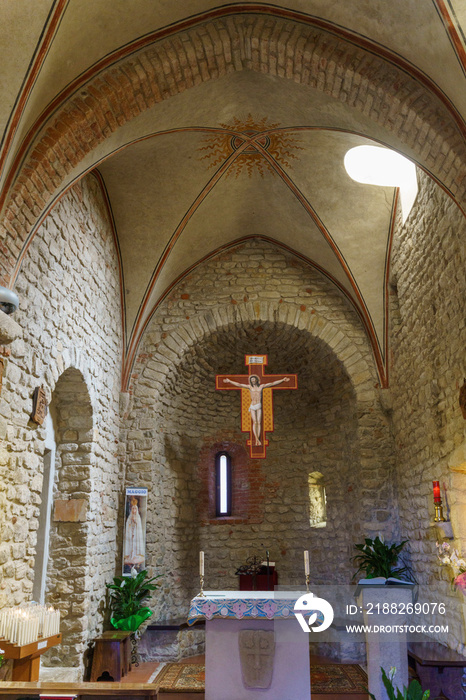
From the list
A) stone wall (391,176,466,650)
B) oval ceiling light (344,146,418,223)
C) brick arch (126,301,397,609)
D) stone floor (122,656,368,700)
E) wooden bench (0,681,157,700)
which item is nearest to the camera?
wooden bench (0,681,157,700)

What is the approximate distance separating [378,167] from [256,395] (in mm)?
3751

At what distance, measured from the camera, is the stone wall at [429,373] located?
5805 millimetres

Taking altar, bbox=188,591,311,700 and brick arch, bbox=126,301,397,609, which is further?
brick arch, bbox=126,301,397,609

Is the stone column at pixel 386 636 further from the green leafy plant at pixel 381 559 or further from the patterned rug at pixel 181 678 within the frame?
the green leafy plant at pixel 381 559

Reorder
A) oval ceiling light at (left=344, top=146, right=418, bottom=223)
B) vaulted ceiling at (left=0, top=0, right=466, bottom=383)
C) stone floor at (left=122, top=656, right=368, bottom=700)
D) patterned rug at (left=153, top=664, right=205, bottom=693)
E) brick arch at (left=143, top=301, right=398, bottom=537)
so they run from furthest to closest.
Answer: brick arch at (left=143, top=301, right=398, bottom=537) → oval ceiling light at (left=344, top=146, right=418, bottom=223) → patterned rug at (left=153, top=664, right=205, bottom=693) → stone floor at (left=122, top=656, right=368, bottom=700) → vaulted ceiling at (left=0, top=0, right=466, bottom=383)

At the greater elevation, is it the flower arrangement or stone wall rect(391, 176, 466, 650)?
stone wall rect(391, 176, 466, 650)

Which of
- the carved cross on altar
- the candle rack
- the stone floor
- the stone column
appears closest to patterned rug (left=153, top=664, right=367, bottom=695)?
the stone floor

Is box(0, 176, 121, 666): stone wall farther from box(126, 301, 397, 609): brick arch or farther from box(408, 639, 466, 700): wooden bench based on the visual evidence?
box(408, 639, 466, 700): wooden bench

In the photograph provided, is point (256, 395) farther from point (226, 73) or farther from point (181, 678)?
point (226, 73)

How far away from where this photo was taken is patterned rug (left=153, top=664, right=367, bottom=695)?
666cm

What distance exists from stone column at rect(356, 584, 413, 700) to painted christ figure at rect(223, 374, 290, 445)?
137 inches

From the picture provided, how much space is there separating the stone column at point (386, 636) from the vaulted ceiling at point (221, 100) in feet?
11.9

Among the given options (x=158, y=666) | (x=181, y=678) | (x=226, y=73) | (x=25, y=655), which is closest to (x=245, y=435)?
(x=158, y=666)

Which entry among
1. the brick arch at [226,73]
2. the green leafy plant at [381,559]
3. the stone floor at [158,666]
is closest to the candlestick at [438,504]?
the green leafy plant at [381,559]
